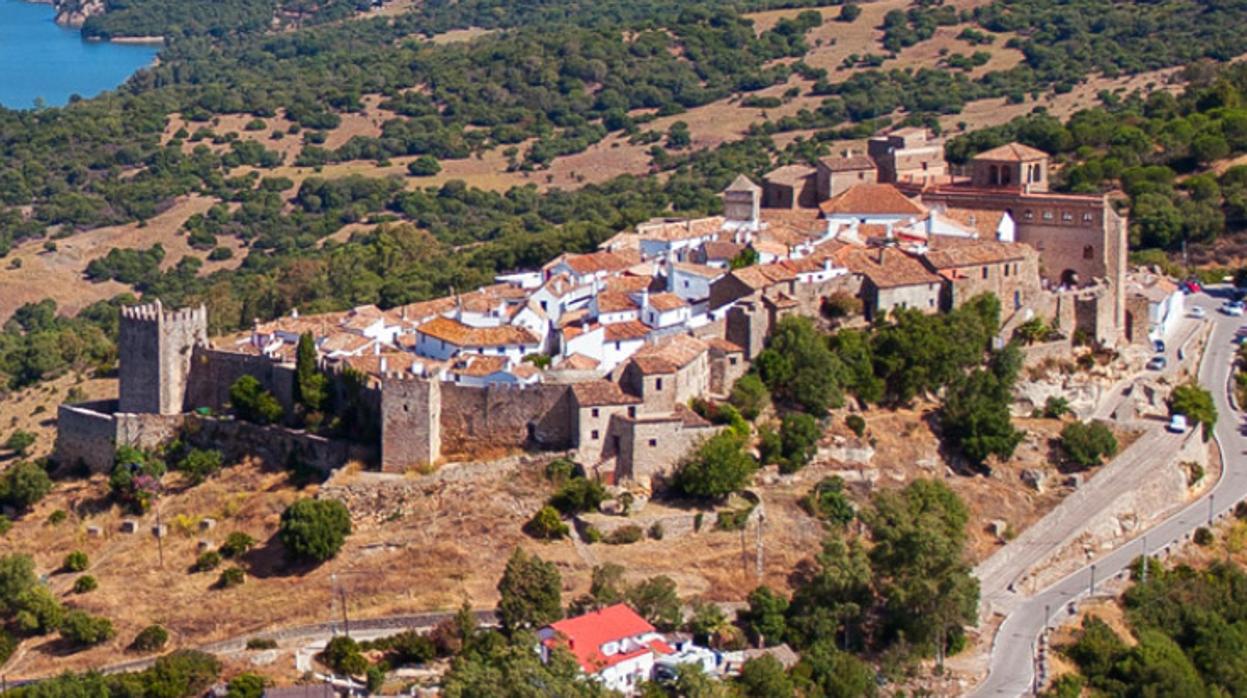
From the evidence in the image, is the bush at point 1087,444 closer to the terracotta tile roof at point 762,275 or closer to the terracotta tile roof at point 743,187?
the terracotta tile roof at point 762,275

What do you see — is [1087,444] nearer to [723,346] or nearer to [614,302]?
[723,346]

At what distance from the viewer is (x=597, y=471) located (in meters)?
39.5

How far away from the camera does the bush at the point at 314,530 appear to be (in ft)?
125

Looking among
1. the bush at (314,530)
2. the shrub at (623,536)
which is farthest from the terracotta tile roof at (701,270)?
the bush at (314,530)

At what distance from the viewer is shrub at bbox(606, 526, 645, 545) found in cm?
3841

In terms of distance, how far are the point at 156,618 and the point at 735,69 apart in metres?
78.3

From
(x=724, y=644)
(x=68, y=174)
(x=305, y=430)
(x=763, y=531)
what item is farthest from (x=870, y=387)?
(x=68, y=174)

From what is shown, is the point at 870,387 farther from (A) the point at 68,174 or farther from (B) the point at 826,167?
(A) the point at 68,174

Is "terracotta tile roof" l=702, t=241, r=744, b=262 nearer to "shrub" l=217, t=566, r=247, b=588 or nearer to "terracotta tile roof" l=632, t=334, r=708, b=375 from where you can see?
"terracotta tile roof" l=632, t=334, r=708, b=375

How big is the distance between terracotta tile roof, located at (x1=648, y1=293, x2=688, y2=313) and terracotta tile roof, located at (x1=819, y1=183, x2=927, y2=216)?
8.16 meters

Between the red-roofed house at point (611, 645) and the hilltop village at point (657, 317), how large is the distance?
5022 mm

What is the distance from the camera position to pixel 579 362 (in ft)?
133

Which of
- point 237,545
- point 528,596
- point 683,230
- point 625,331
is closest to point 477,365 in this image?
point 625,331

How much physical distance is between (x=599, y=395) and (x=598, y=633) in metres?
6.47
